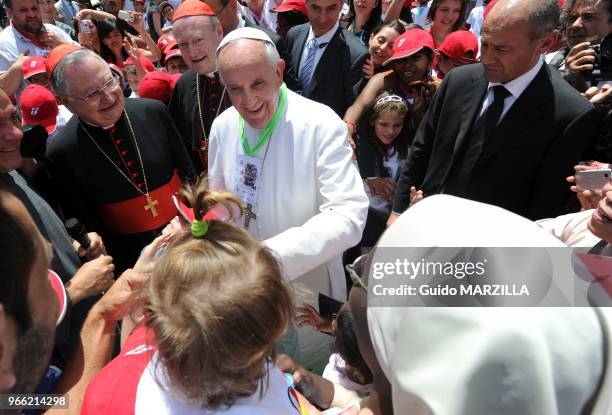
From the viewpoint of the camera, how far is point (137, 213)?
2863 millimetres

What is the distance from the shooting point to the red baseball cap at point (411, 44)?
3631 millimetres

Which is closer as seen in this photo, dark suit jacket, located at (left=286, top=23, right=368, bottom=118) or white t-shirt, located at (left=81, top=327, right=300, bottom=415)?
white t-shirt, located at (left=81, top=327, right=300, bottom=415)

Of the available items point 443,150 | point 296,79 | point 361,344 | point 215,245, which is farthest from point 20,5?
point 361,344

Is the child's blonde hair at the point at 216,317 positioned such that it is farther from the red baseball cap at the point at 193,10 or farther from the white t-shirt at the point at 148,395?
the red baseball cap at the point at 193,10

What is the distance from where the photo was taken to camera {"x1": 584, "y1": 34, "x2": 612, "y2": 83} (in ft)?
9.45

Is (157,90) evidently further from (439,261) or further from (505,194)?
(439,261)

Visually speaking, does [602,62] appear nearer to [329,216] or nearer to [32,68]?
[329,216]

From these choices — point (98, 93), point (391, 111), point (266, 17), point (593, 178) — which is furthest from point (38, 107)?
point (266, 17)

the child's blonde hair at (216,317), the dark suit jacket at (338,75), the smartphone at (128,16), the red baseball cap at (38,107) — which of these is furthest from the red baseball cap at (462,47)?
the smartphone at (128,16)

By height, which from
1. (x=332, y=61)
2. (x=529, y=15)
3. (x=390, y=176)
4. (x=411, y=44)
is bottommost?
(x=390, y=176)

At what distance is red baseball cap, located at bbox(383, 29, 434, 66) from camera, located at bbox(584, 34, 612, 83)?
1162 mm

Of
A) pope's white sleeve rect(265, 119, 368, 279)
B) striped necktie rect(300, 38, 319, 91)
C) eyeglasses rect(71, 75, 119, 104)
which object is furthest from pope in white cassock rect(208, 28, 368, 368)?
striped necktie rect(300, 38, 319, 91)

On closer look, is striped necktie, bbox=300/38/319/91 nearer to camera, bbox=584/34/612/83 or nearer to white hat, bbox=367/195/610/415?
camera, bbox=584/34/612/83

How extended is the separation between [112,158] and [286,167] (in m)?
1.24
